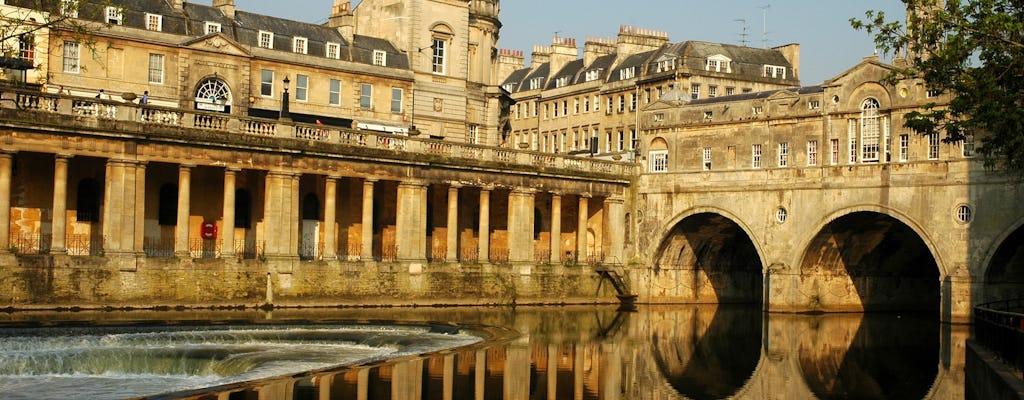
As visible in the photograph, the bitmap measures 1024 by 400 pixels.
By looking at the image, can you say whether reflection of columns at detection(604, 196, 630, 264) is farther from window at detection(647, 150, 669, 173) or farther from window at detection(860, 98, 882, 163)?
window at detection(860, 98, 882, 163)

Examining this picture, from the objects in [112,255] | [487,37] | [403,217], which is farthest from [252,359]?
[487,37]

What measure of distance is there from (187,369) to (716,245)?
40.1 metres

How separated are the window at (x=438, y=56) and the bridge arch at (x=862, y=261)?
2274 cm

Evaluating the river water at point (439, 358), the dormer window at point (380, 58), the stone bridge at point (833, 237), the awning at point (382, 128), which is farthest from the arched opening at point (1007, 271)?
the dormer window at point (380, 58)

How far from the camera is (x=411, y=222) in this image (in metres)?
53.4

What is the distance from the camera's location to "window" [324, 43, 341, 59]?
6378cm

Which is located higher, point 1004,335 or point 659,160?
point 659,160

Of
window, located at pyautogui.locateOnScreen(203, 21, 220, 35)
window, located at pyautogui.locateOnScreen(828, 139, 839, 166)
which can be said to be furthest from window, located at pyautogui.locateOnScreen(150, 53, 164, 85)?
window, located at pyautogui.locateOnScreen(828, 139, 839, 166)

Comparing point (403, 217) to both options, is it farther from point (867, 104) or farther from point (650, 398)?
point (650, 398)

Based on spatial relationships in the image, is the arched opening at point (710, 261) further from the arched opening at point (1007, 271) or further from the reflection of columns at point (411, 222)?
the reflection of columns at point (411, 222)

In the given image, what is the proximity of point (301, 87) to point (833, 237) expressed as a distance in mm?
27088

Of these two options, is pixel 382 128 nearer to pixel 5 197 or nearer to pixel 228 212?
pixel 228 212

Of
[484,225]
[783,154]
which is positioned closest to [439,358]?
[484,225]

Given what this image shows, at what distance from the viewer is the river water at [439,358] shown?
2784 cm
